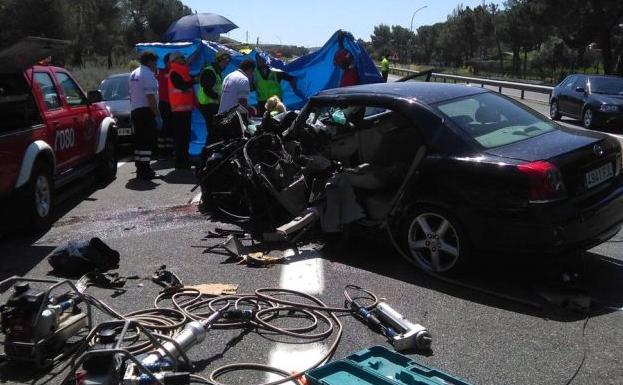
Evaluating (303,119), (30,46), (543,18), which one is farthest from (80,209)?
(543,18)

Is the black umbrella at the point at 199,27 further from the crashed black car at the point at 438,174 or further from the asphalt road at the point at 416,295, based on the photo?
the crashed black car at the point at 438,174

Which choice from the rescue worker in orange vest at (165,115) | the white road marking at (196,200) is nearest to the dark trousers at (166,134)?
the rescue worker in orange vest at (165,115)

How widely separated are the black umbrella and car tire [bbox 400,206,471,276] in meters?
10.8

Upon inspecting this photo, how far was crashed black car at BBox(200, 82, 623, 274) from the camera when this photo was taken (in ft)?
15.3

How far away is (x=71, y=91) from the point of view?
866cm

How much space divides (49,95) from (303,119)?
136 inches

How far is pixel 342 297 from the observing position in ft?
16.1

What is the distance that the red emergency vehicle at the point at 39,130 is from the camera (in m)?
6.38

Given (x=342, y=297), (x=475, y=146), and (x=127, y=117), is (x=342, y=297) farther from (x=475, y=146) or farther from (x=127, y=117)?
(x=127, y=117)

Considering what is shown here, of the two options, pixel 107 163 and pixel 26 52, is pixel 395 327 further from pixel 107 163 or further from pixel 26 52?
pixel 107 163

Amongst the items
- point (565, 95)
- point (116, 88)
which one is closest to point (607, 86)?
point (565, 95)

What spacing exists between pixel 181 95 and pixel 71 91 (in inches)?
84.3

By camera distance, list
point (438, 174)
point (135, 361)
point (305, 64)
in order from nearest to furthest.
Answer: point (135, 361) < point (438, 174) < point (305, 64)

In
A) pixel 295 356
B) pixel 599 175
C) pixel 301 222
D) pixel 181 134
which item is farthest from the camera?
pixel 181 134
